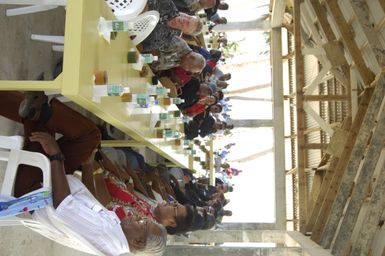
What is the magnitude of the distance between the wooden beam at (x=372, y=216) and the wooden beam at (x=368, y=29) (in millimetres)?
1255

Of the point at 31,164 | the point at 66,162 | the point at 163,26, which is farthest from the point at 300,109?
the point at 31,164

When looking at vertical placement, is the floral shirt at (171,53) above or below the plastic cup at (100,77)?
above

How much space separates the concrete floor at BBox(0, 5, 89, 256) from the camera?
8.18 ft

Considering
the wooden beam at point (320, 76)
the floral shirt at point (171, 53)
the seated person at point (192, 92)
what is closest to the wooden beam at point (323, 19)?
the wooden beam at point (320, 76)

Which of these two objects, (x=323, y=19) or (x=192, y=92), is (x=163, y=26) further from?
(x=323, y=19)

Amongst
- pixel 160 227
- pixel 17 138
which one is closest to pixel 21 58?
pixel 17 138

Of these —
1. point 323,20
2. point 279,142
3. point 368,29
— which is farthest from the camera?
point 279,142

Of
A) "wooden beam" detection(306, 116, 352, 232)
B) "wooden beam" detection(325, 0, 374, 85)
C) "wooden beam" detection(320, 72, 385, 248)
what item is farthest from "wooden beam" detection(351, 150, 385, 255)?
"wooden beam" detection(306, 116, 352, 232)

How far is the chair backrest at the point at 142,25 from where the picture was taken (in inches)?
84.4

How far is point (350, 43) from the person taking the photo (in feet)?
17.8

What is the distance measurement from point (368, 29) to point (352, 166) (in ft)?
4.89

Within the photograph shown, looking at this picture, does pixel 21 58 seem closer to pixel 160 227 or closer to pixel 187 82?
pixel 160 227

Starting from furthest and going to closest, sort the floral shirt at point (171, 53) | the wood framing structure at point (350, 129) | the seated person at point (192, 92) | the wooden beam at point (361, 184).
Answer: the wood framing structure at point (350, 129) < the wooden beam at point (361, 184) < the seated person at point (192, 92) < the floral shirt at point (171, 53)

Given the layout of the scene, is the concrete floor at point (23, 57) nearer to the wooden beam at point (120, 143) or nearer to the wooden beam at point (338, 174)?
the wooden beam at point (120, 143)
